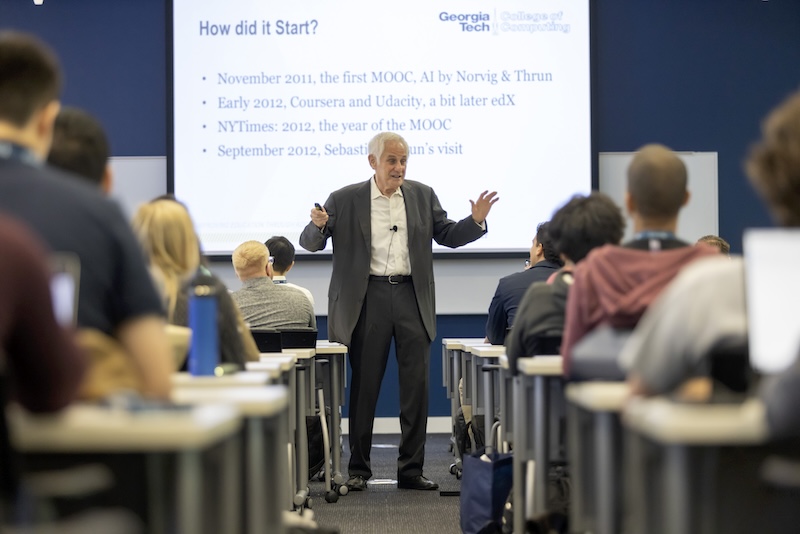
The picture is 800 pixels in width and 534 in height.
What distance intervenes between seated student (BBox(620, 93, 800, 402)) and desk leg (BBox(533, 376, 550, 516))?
1171 millimetres

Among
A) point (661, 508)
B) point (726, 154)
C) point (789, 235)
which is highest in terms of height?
point (726, 154)

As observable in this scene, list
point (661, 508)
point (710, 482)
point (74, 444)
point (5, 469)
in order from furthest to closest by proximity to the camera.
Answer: point (661, 508), point (710, 482), point (74, 444), point (5, 469)

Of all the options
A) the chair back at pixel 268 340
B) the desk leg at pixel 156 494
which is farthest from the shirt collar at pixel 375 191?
the desk leg at pixel 156 494

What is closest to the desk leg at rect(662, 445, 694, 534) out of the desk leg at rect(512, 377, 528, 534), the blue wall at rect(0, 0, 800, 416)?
the desk leg at rect(512, 377, 528, 534)

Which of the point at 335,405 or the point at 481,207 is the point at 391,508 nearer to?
the point at 335,405

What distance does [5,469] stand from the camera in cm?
144

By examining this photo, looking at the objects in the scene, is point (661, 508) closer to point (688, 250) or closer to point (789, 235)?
point (789, 235)

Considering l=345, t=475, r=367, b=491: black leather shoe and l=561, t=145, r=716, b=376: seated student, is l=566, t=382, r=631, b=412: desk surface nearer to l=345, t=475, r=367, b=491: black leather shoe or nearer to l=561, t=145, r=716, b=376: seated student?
l=561, t=145, r=716, b=376: seated student

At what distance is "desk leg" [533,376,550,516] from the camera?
311 centimetres

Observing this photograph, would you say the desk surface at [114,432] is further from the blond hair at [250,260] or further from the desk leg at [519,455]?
the blond hair at [250,260]

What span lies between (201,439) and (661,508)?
0.85 meters

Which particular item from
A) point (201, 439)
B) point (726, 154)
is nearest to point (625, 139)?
point (726, 154)

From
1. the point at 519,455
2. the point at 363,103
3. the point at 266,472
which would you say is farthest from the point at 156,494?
the point at 363,103

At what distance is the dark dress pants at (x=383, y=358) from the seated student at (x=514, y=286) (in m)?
0.44
